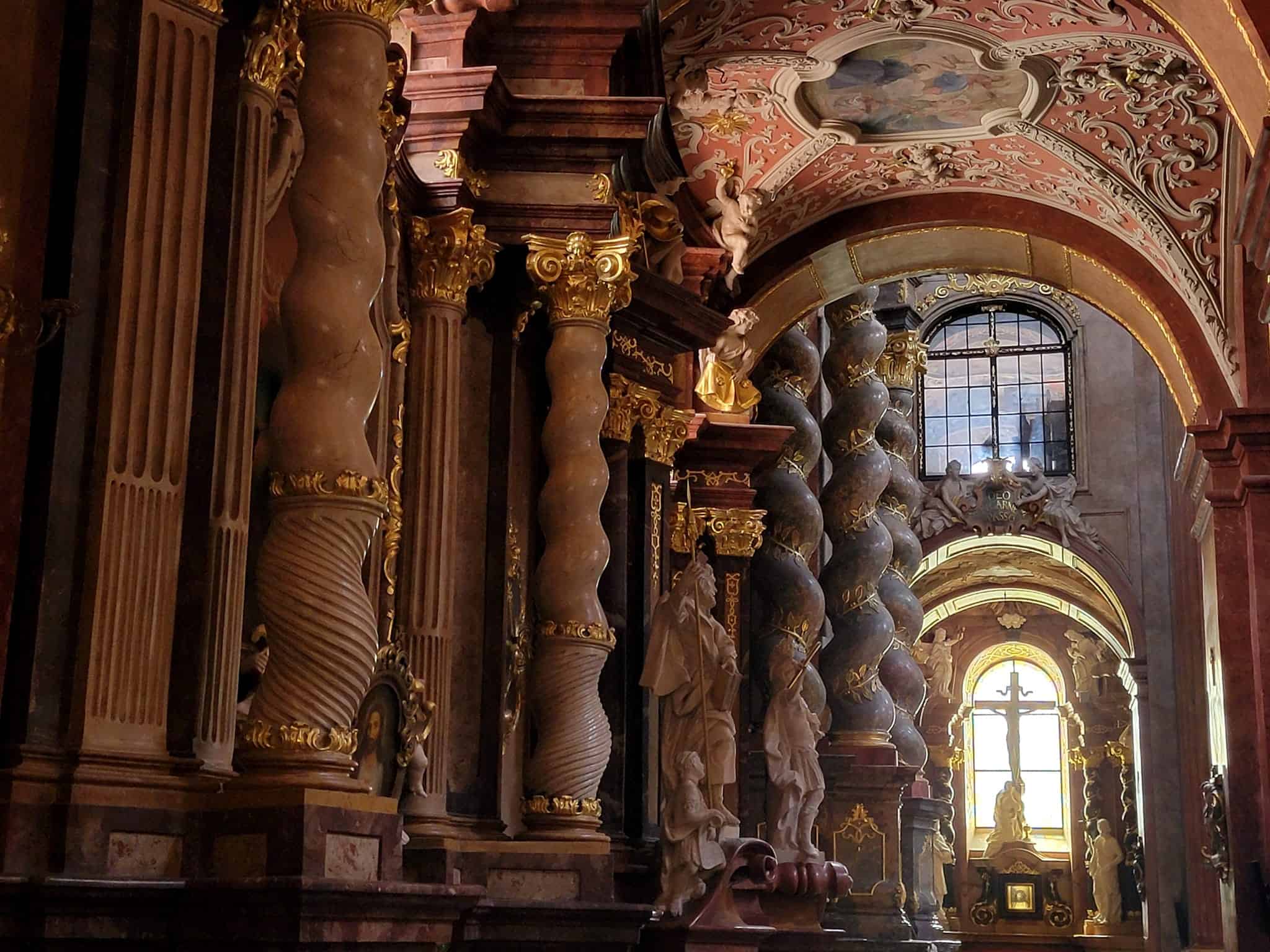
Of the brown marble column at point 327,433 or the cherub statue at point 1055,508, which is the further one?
the cherub statue at point 1055,508

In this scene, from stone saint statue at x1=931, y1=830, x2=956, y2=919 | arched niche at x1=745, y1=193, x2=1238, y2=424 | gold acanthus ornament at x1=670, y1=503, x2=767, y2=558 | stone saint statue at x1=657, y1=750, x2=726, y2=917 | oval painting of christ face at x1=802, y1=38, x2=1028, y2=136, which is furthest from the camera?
stone saint statue at x1=931, y1=830, x2=956, y2=919

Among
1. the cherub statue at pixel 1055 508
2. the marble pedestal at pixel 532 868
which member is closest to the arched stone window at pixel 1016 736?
the cherub statue at pixel 1055 508

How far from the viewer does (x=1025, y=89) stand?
1316 cm

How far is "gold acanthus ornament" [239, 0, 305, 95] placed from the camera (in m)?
6.56

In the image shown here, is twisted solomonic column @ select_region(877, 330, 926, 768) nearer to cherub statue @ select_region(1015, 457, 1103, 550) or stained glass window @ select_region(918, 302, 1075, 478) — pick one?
cherub statue @ select_region(1015, 457, 1103, 550)

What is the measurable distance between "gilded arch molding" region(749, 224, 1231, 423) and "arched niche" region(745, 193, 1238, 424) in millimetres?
10

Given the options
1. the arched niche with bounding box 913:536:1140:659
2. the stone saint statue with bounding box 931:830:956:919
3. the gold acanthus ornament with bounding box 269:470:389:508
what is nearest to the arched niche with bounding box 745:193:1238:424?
the gold acanthus ornament with bounding box 269:470:389:508

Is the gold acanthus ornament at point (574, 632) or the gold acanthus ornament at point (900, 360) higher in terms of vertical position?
the gold acanthus ornament at point (900, 360)

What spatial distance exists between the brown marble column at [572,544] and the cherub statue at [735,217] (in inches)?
173

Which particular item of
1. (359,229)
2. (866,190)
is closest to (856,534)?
(866,190)

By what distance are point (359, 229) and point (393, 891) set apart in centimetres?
240

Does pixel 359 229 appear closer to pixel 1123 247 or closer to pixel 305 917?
pixel 305 917

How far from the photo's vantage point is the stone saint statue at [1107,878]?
32.1 meters

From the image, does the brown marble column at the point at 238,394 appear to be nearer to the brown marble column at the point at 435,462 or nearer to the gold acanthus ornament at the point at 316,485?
the gold acanthus ornament at the point at 316,485
